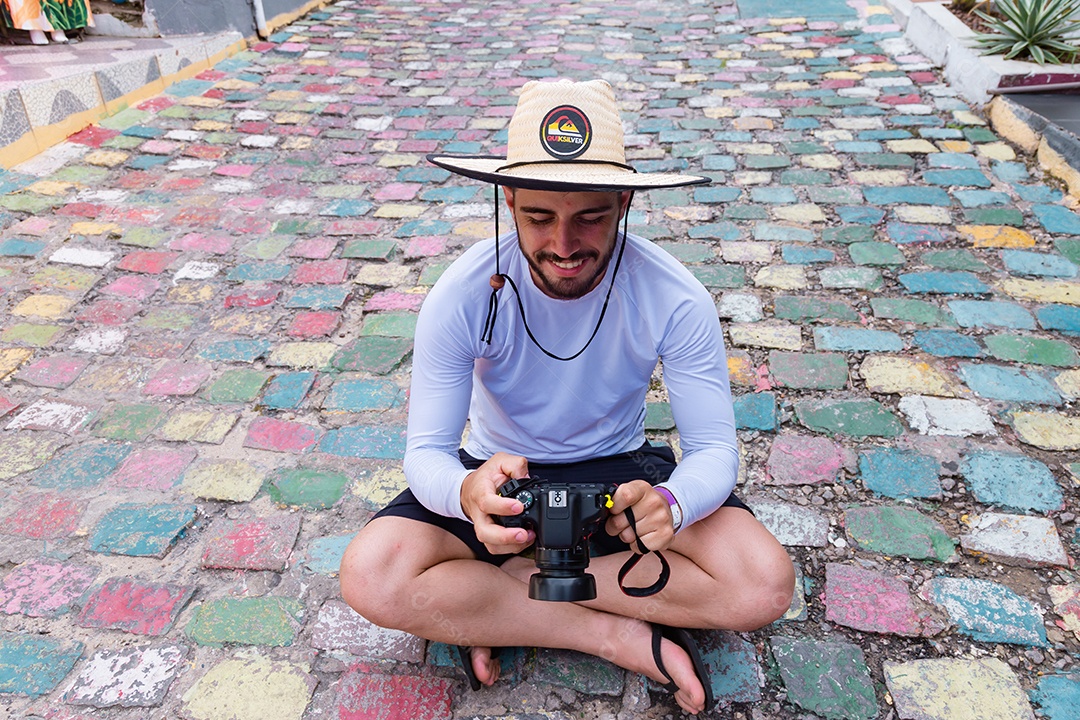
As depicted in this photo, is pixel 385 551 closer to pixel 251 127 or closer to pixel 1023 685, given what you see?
pixel 1023 685

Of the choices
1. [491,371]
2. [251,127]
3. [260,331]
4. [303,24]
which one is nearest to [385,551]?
[491,371]

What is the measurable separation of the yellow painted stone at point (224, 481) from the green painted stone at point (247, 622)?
456 millimetres

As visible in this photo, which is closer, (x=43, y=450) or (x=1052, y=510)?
(x=1052, y=510)

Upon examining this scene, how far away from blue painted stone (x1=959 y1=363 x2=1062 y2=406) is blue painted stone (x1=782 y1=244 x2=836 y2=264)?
3.25 ft

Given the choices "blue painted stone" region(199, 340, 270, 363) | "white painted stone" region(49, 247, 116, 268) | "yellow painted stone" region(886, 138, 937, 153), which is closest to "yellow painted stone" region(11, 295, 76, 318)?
"white painted stone" region(49, 247, 116, 268)

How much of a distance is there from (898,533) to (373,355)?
6.85ft

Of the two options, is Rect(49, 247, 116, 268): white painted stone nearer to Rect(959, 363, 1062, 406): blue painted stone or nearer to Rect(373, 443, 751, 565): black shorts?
Rect(373, 443, 751, 565): black shorts

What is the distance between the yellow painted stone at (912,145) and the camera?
192 inches

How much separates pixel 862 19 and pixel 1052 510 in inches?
255

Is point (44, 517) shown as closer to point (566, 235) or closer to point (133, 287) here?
point (133, 287)

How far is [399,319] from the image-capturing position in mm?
3490

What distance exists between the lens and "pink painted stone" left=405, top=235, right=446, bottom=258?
4.00 m

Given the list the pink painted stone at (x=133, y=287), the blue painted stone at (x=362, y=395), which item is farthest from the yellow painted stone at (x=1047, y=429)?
the pink painted stone at (x=133, y=287)

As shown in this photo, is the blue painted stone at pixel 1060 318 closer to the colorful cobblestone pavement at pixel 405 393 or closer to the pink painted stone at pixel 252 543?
the colorful cobblestone pavement at pixel 405 393
